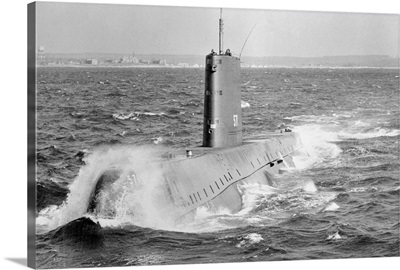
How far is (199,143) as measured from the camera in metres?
16.6

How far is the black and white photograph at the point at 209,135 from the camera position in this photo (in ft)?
47.0

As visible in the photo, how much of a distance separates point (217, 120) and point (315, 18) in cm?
286

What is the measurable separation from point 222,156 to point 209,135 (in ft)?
1.67

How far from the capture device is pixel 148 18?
15.1m

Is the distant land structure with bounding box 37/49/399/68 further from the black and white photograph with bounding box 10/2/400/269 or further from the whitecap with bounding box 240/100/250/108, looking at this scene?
the whitecap with bounding box 240/100/250/108

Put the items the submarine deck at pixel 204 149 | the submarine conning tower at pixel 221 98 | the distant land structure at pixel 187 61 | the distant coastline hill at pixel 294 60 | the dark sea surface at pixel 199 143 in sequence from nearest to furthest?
the dark sea surface at pixel 199 143, the distant land structure at pixel 187 61, the distant coastline hill at pixel 294 60, the submarine deck at pixel 204 149, the submarine conning tower at pixel 221 98

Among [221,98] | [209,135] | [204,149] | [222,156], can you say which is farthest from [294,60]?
[204,149]

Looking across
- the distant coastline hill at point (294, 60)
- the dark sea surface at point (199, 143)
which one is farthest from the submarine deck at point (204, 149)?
the distant coastline hill at point (294, 60)

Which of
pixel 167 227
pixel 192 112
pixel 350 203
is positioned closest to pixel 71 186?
pixel 167 227

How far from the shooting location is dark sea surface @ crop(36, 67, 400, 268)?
47.0 ft

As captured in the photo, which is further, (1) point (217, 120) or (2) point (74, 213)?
(1) point (217, 120)

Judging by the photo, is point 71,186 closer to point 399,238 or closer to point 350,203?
point 350,203

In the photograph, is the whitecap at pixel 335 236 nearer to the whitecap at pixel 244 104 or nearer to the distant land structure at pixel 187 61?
the whitecap at pixel 244 104

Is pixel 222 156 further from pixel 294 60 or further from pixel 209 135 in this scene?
pixel 294 60
